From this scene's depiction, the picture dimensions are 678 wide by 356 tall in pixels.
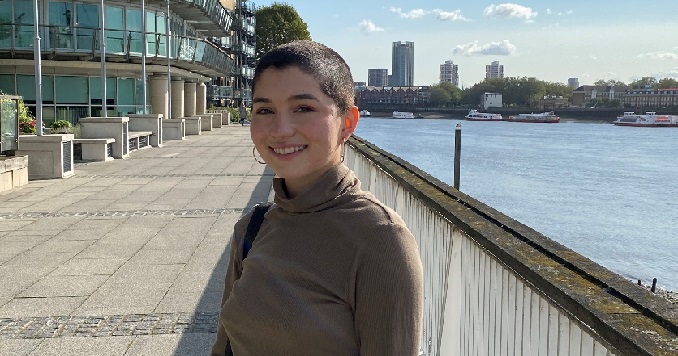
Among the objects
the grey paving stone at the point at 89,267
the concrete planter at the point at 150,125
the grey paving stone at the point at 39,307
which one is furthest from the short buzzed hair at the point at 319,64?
the concrete planter at the point at 150,125

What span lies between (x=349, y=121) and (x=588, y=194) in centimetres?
3954

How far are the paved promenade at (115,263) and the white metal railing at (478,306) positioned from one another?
67.7 inches

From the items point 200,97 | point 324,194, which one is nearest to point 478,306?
point 324,194

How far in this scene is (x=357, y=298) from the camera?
1628 mm

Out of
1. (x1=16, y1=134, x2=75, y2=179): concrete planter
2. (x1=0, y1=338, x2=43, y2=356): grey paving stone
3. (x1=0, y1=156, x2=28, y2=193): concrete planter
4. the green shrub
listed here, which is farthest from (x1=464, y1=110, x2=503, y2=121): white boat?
(x1=0, y1=338, x2=43, y2=356): grey paving stone

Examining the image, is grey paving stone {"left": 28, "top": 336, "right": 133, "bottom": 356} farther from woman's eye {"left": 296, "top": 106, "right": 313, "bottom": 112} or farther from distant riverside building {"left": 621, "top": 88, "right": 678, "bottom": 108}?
distant riverside building {"left": 621, "top": 88, "right": 678, "bottom": 108}

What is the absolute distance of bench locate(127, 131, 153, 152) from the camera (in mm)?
24417

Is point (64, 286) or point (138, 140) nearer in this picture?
point (64, 286)

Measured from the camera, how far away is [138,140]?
25609 millimetres

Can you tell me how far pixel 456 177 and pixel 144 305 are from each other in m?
13.9

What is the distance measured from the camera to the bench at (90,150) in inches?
818

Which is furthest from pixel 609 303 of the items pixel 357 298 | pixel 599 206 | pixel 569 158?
pixel 569 158

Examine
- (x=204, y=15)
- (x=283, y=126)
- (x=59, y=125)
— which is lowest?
(x=59, y=125)

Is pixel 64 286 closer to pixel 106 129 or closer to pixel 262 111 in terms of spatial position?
pixel 262 111
